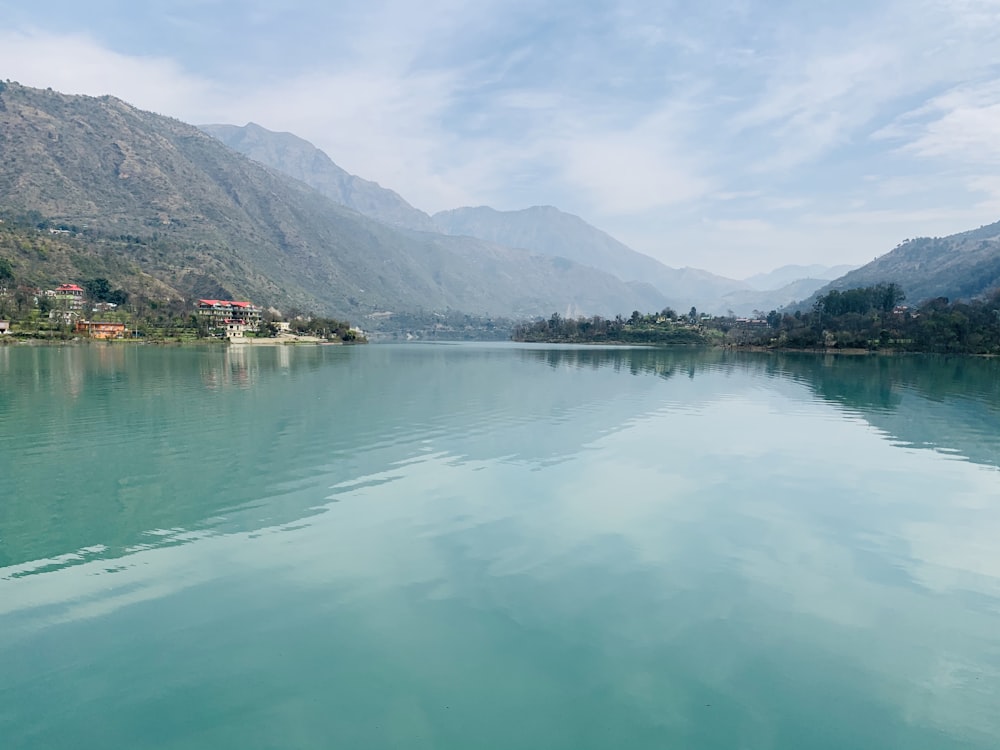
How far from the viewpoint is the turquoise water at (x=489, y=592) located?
775 centimetres

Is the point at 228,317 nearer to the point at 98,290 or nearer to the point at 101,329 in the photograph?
the point at 98,290

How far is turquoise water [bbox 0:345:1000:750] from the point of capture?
7746 millimetres

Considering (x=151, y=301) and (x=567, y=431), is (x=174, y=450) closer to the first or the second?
(x=567, y=431)

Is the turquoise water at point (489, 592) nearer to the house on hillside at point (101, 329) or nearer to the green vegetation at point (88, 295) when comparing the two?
the house on hillside at point (101, 329)

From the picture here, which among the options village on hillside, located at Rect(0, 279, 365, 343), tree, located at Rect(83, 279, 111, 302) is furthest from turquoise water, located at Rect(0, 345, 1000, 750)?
tree, located at Rect(83, 279, 111, 302)

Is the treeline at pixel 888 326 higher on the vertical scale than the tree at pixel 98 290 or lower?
lower

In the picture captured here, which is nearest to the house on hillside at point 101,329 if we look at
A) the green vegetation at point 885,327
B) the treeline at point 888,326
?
the green vegetation at point 885,327

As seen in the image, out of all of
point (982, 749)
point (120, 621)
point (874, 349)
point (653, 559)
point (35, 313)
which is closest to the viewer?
point (982, 749)

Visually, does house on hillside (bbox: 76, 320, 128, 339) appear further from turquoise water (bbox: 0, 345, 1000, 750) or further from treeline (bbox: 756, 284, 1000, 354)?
treeline (bbox: 756, 284, 1000, 354)

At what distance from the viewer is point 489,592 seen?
1148cm

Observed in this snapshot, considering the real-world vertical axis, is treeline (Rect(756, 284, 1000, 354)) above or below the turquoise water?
above

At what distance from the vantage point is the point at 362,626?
10062 mm

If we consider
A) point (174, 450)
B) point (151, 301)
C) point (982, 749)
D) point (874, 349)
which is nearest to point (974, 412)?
point (982, 749)

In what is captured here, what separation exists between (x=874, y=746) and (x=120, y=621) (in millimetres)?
11451
